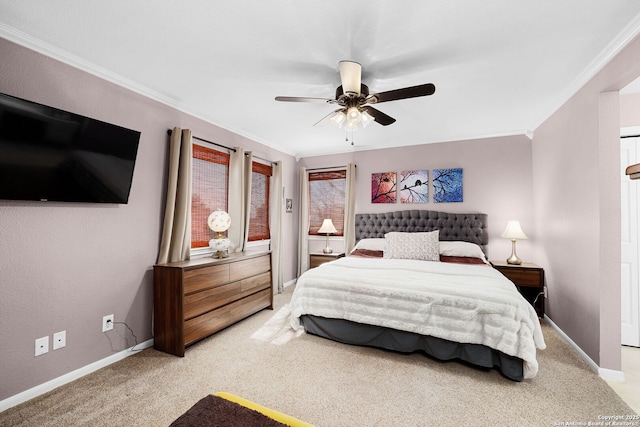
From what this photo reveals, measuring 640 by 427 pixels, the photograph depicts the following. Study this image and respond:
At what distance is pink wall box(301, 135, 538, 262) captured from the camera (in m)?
4.11

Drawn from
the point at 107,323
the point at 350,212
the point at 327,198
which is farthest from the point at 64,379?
the point at 327,198

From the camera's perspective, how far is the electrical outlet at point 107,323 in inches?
99.4

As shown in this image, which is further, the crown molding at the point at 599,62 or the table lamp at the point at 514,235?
the table lamp at the point at 514,235

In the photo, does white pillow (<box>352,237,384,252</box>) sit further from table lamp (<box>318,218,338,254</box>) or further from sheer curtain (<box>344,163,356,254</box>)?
table lamp (<box>318,218,338,254</box>)

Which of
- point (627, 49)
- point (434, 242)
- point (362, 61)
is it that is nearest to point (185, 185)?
point (362, 61)

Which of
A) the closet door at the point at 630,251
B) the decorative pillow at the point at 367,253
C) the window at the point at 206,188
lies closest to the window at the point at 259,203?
the window at the point at 206,188

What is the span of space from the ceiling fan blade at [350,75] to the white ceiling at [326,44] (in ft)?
0.49

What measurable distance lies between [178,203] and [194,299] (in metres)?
1.07

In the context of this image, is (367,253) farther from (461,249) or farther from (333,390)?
(333,390)

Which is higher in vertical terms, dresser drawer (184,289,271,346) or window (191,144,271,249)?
window (191,144,271,249)

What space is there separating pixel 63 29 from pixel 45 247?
160cm

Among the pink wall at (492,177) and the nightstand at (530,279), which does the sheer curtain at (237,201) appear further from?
the nightstand at (530,279)

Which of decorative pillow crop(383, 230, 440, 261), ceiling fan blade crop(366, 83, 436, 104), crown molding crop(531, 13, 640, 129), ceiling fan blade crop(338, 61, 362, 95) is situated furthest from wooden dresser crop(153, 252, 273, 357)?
crown molding crop(531, 13, 640, 129)

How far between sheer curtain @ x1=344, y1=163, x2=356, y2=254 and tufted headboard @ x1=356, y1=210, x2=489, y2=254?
9 cm
